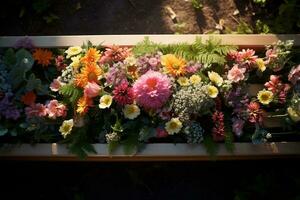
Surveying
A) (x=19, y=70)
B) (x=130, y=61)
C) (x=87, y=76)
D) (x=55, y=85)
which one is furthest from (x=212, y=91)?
(x=19, y=70)

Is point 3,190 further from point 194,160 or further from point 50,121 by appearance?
point 194,160

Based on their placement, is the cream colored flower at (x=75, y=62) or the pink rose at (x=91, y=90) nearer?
the pink rose at (x=91, y=90)

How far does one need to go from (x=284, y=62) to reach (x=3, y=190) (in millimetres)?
2112

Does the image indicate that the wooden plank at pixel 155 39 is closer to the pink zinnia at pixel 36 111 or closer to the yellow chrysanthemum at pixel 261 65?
the yellow chrysanthemum at pixel 261 65

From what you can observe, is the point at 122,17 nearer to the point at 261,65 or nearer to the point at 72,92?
the point at 72,92

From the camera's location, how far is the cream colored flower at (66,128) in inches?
105

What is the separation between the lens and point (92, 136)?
2.76 meters

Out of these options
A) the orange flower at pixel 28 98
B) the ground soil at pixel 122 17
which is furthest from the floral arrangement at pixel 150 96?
the ground soil at pixel 122 17

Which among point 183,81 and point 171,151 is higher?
point 183,81

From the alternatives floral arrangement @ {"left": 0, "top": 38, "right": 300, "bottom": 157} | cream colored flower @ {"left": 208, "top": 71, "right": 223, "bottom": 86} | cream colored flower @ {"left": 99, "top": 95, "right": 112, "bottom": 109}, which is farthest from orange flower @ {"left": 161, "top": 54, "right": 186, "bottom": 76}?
cream colored flower @ {"left": 99, "top": 95, "right": 112, "bottom": 109}

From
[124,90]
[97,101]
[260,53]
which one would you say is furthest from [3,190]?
[260,53]

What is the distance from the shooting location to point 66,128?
2.69m

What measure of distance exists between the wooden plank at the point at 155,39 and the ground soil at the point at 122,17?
569 mm

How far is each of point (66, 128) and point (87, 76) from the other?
0.35 metres
